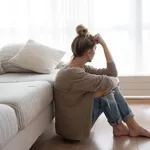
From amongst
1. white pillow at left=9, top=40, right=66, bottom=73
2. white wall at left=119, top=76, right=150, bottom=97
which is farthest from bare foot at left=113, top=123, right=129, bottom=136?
white wall at left=119, top=76, right=150, bottom=97

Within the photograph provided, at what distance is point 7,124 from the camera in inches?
68.3

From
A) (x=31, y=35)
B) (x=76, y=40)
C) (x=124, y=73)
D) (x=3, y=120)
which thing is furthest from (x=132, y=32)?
(x=3, y=120)

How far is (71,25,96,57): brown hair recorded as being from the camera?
102 inches

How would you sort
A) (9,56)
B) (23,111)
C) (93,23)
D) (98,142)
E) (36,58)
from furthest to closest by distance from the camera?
(93,23)
(9,56)
(36,58)
(98,142)
(23,111)

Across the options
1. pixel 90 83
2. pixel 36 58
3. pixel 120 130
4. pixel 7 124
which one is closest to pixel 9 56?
pixel 36 58

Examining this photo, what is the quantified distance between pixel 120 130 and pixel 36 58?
1.12m

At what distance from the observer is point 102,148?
257cm

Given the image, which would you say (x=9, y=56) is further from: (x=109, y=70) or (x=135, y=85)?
(x=135, y=85)

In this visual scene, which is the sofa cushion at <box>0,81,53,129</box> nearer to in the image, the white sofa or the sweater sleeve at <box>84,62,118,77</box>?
the white sofa

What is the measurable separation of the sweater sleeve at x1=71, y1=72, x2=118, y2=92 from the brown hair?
20cm

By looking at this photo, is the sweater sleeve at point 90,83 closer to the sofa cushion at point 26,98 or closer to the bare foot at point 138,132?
the sofa cushion at point 26,98

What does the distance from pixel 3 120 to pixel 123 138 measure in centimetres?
137

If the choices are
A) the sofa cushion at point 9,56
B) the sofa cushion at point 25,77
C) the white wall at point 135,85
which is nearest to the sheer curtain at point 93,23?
the white wall at point 135,85

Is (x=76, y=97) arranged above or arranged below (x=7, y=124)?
below
